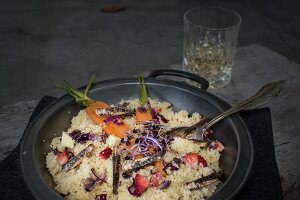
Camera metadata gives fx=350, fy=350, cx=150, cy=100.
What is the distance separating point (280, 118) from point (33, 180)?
113 centimetres

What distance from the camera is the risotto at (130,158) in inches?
42.1

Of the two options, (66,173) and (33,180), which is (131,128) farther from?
(33,180)

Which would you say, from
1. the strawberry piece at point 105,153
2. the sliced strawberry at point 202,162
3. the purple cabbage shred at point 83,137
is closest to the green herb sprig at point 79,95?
the purple cabbage shred at point 83,137

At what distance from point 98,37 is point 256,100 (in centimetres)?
199

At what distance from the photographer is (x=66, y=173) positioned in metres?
1.13

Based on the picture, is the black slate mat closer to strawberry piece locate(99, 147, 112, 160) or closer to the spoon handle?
the spoon handle

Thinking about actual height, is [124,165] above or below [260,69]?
above

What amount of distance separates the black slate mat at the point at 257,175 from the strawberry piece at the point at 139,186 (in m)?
0.30

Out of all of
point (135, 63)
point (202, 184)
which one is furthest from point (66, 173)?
point (135, 63)

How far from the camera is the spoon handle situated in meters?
1.21

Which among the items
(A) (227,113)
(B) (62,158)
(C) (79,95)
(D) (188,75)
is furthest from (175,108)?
(B) (62,158)

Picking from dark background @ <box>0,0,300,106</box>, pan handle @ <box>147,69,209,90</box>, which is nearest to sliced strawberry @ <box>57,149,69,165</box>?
pan handle @ <box>147,69,209,90</box>

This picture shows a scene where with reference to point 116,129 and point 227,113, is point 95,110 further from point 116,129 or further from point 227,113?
point 227,113

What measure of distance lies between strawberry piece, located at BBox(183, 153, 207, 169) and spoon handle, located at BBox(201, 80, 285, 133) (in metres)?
0.12
